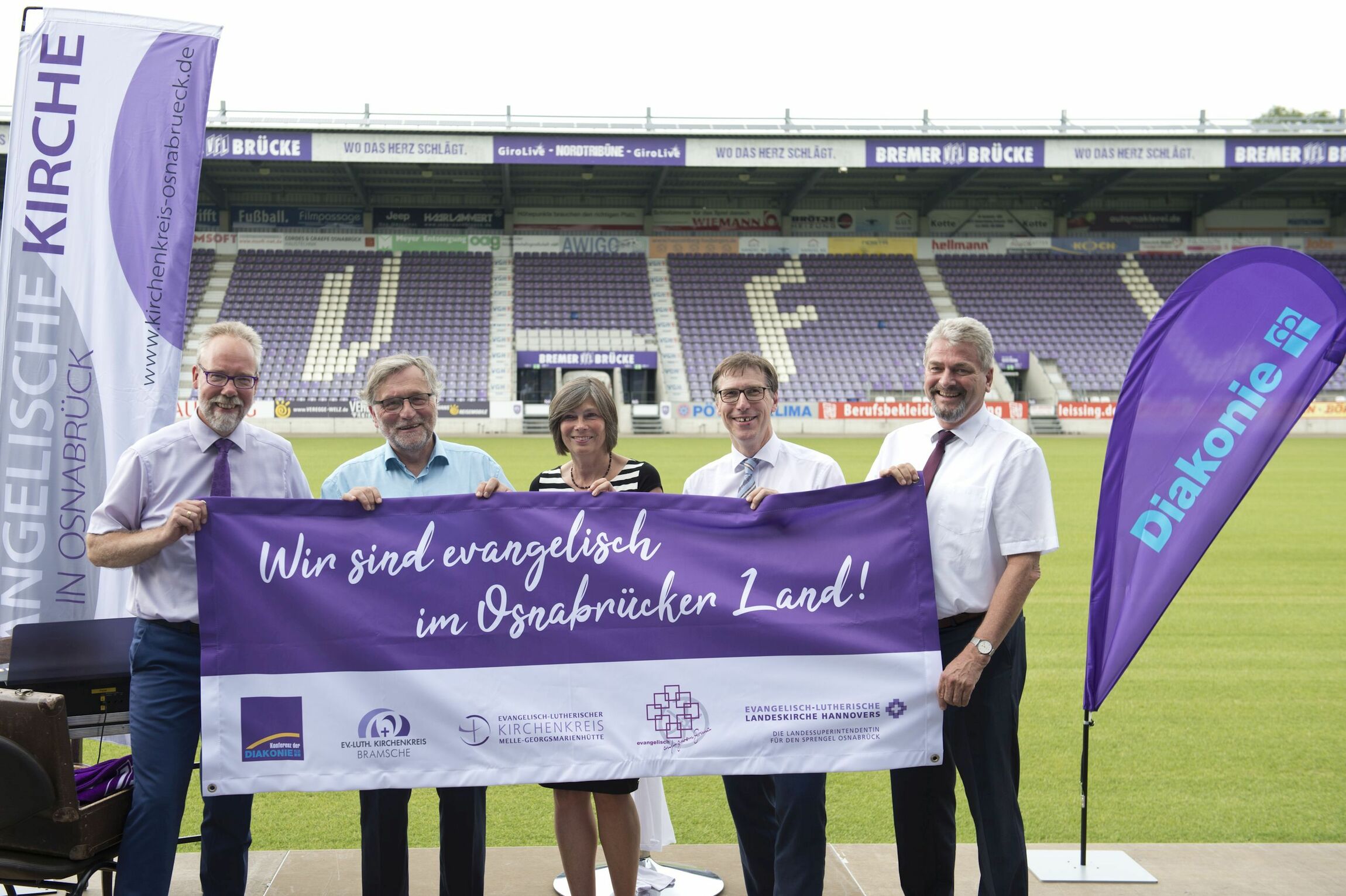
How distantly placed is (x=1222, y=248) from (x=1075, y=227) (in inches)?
238

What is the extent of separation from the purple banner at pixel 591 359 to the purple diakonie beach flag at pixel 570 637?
34.3 metres

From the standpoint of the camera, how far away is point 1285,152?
36000 mm

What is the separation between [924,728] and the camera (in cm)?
313

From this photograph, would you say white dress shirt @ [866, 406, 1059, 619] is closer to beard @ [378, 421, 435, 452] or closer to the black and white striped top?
the black and white striped top

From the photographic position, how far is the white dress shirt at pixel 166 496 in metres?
2.96

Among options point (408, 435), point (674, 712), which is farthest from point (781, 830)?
point (408, 435)

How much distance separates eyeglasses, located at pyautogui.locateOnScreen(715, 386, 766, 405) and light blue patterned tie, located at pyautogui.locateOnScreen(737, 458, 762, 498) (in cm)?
24

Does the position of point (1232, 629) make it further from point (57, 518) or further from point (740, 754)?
point (57, 518)

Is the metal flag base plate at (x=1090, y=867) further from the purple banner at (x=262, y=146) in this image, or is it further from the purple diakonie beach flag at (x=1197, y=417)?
the purple banner at (x=262, y=146)

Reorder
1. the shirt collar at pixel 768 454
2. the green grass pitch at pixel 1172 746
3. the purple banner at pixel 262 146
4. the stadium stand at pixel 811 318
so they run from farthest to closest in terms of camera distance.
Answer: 1. the stadium stand at pixel 811 318
2. the purple banner at pixel 262 146
3. the green grass pitch at pixel 1172 746
4. the shirt collar at pixel 768 454

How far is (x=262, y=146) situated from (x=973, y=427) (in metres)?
35.8

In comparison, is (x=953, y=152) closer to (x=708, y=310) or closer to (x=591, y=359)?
(x=708, y=310)

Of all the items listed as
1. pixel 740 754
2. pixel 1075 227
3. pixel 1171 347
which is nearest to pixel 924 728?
pixel 740 754

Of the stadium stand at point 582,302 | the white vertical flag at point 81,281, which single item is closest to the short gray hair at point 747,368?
the white vertical flag at point 81,281
